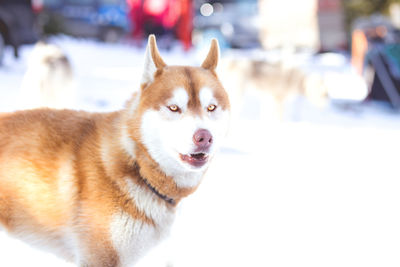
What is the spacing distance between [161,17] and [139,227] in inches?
539

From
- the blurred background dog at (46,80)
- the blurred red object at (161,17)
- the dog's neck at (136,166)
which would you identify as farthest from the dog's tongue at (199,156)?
the blurred red object at (161,17)

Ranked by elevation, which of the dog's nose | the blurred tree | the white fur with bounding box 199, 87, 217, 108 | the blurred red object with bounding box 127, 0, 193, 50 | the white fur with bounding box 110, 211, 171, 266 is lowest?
the white fur with bounding box 110, 211, 171, 266

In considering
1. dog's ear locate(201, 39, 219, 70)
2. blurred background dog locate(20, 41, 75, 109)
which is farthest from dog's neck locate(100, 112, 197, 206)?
blurred background dog locate(20, 41, 75, 109)

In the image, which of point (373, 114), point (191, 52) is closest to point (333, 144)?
point (373, 114)

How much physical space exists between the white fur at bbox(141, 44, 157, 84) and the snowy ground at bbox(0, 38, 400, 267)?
0.68 metres

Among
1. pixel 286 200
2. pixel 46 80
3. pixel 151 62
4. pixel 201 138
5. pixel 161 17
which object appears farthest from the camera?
pixel 161 17

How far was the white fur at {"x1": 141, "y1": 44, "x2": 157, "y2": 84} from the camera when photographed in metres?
1.93

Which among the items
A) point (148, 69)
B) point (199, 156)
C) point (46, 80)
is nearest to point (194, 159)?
point (199, 156)

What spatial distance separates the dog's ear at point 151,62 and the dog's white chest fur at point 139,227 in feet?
1.72

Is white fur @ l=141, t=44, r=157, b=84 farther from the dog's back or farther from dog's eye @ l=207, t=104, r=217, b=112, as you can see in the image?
the dog's back

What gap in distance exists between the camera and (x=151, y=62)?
76.3 inches

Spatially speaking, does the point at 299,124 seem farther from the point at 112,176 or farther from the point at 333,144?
the point at 112,176

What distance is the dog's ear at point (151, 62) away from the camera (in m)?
1.93

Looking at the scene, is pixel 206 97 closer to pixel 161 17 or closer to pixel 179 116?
pixel 179 116
